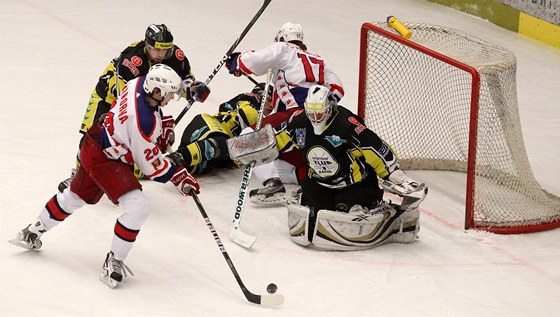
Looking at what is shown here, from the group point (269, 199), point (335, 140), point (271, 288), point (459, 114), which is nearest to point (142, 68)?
point (269, 199)

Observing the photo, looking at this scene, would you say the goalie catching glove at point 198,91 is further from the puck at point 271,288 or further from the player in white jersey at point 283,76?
the puck at point 271,288

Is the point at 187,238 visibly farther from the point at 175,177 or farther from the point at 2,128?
the point at 2,128

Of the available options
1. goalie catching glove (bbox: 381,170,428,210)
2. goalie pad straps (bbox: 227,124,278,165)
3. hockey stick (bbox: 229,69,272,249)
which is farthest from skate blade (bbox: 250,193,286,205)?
goalie catching glove (bbox: 381,170,428,210)

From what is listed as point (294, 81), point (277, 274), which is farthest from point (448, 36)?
point (277, 274)

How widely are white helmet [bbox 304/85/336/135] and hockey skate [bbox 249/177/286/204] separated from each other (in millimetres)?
676

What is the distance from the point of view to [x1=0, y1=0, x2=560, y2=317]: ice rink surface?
16.0 ft

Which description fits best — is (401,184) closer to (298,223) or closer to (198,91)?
(298,223)

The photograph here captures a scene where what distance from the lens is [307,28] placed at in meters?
8.71

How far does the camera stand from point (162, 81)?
489 centimetres

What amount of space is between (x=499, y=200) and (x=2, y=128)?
2691mm

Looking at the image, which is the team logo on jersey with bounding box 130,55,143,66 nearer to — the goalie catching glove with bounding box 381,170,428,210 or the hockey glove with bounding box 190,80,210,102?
the hockey glove with bounding box 190,80,210,102

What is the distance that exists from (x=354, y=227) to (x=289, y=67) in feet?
3.39

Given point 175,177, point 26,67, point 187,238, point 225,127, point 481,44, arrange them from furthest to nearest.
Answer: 1. point 26,67
2. point 225,127
3. point 481,44
4. point 187,238
5. point 175,177

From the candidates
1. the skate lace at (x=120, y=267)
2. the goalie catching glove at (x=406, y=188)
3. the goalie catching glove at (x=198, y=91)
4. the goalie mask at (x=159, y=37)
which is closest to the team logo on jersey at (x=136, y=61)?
the goalie mask at (x=159, y=37)
